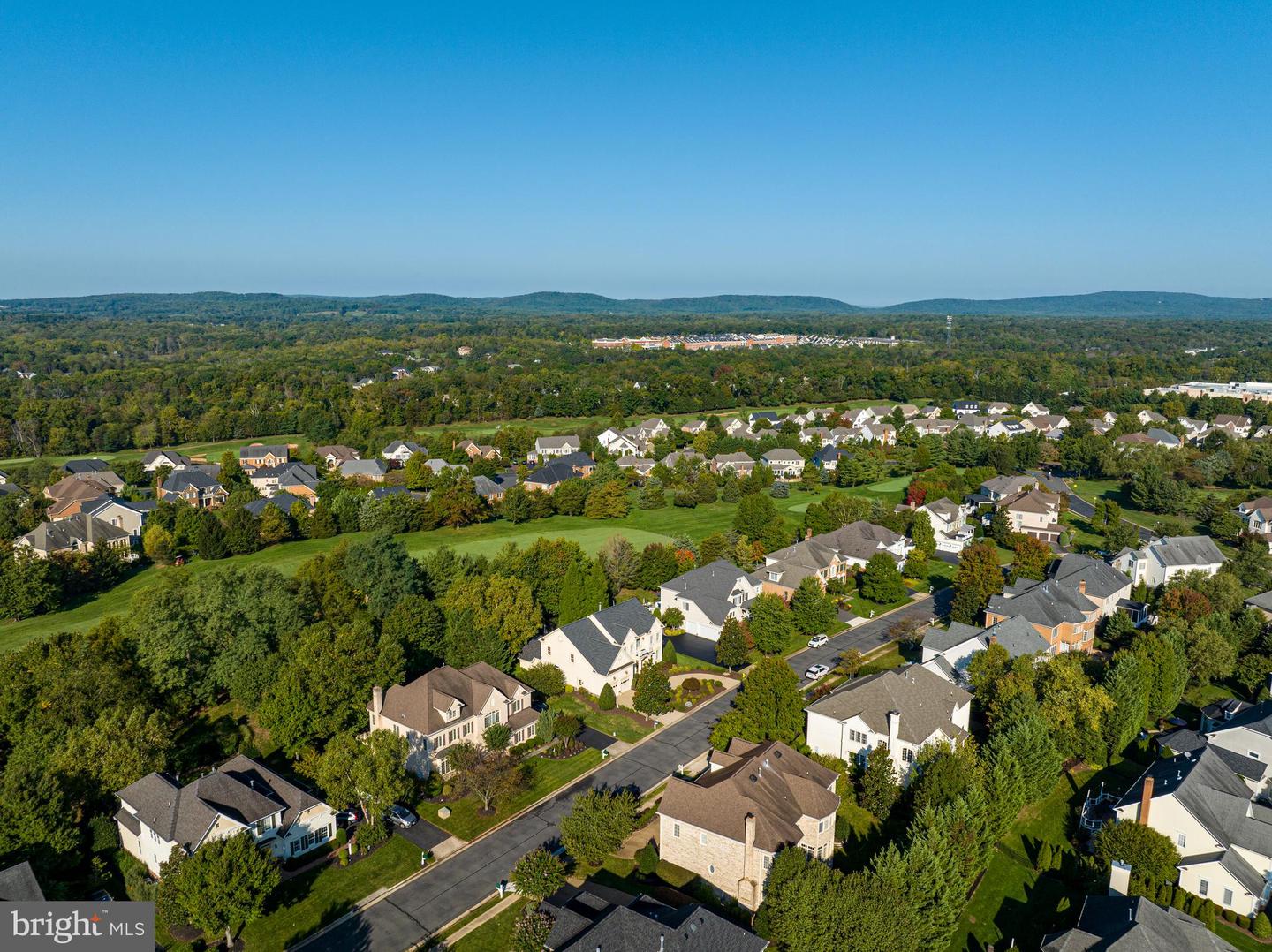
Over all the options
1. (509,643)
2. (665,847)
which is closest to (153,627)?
(509,643)

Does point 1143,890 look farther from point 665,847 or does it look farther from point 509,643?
point 509,643

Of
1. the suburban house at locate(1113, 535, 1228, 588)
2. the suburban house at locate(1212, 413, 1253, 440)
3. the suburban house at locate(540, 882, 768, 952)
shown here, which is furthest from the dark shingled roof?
the suburban house at locate(1212, 413, 1253, 440)

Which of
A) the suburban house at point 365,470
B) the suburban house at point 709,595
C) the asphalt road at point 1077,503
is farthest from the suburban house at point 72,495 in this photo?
the asphalt road at point 1077,503

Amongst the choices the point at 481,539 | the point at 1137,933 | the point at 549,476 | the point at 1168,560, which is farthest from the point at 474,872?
the point at 549,476

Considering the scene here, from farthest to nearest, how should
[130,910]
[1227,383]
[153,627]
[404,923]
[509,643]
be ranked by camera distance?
[1227,383]
[509,643]
[153,627]
[404,923]
[130,910]

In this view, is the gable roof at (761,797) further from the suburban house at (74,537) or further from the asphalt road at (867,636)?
the suburban house at (74,537)

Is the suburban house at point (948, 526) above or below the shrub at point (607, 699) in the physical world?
above

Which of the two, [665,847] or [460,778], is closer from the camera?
[665,847]
